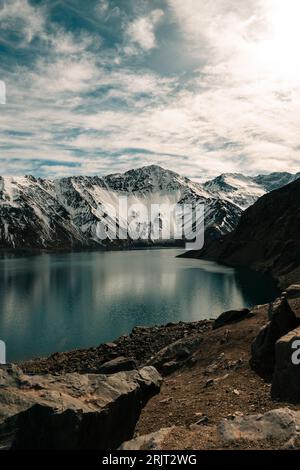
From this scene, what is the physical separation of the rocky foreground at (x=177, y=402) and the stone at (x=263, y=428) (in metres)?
0.03

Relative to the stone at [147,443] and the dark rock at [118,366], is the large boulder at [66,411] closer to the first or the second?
the stone at [147,443]

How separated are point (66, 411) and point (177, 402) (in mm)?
9356

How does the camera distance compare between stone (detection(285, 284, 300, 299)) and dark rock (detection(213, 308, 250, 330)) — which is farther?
stone (detection(285, 284, 300, 299))

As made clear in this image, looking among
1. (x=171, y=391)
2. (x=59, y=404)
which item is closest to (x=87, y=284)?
(x=171, y=391)

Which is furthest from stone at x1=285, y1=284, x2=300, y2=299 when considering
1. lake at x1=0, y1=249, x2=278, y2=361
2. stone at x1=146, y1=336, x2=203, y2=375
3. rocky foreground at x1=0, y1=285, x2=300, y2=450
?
lake at x1=0, y1=249, x2=278, y2=361

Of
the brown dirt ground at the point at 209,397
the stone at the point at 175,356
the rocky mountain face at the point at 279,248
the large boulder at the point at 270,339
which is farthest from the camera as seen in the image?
the rocky mountain face at the point at 279,248

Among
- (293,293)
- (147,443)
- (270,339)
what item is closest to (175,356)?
(270,339)

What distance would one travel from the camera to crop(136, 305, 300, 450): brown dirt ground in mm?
13477

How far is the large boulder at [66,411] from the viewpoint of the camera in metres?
12.2

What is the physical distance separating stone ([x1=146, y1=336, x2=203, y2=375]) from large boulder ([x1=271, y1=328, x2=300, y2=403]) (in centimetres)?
1295

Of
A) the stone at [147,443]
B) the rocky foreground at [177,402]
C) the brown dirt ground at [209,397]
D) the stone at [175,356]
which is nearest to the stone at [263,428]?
the rocky foreground at [177,402]

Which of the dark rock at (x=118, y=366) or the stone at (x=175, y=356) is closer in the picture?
the stone at (x=175, y=356)

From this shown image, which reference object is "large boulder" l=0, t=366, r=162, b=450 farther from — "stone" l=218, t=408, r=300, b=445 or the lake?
the lake
